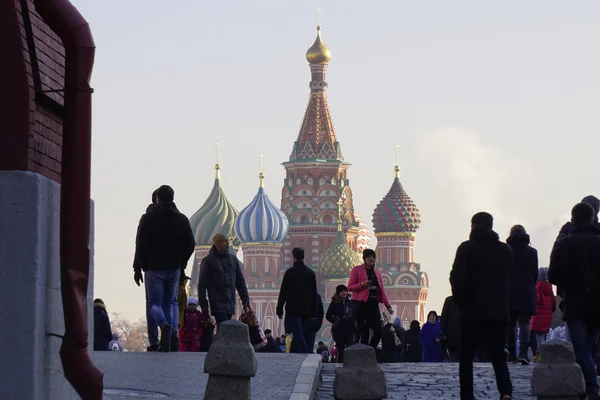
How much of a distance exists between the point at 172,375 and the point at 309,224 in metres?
138

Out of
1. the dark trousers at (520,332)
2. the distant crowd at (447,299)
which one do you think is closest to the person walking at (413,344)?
the distant crowd at (447,299)

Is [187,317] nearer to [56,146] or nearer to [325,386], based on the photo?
[325,386]

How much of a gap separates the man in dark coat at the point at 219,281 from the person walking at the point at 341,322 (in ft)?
8.11

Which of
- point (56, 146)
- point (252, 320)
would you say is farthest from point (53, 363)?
point (252, 320)

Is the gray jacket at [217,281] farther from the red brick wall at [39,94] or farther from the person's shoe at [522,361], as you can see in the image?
the red brick wall at [39,94]

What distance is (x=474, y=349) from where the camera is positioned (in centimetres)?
1187

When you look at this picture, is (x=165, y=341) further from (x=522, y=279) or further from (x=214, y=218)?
(x=214, y=218)

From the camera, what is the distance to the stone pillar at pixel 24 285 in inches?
306

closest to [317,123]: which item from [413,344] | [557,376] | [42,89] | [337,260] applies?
[337,260]

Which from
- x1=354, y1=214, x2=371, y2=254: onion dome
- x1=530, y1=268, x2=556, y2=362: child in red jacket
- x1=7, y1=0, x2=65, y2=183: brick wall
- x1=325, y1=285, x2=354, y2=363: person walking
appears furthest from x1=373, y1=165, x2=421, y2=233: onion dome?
x1=7, y1=0, x2=65, y2=183: brick wall

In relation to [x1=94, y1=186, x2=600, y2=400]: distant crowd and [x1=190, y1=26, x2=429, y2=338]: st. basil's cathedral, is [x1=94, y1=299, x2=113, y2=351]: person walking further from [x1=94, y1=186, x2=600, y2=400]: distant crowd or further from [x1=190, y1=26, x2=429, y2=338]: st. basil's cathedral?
[x1=190, y1=26, x2=429, y2=338]: st. basil's cathedral

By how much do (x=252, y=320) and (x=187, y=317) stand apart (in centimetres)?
284

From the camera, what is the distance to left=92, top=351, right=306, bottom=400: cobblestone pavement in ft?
39.1

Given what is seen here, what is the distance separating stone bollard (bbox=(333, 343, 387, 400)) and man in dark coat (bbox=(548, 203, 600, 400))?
6.86 ft
